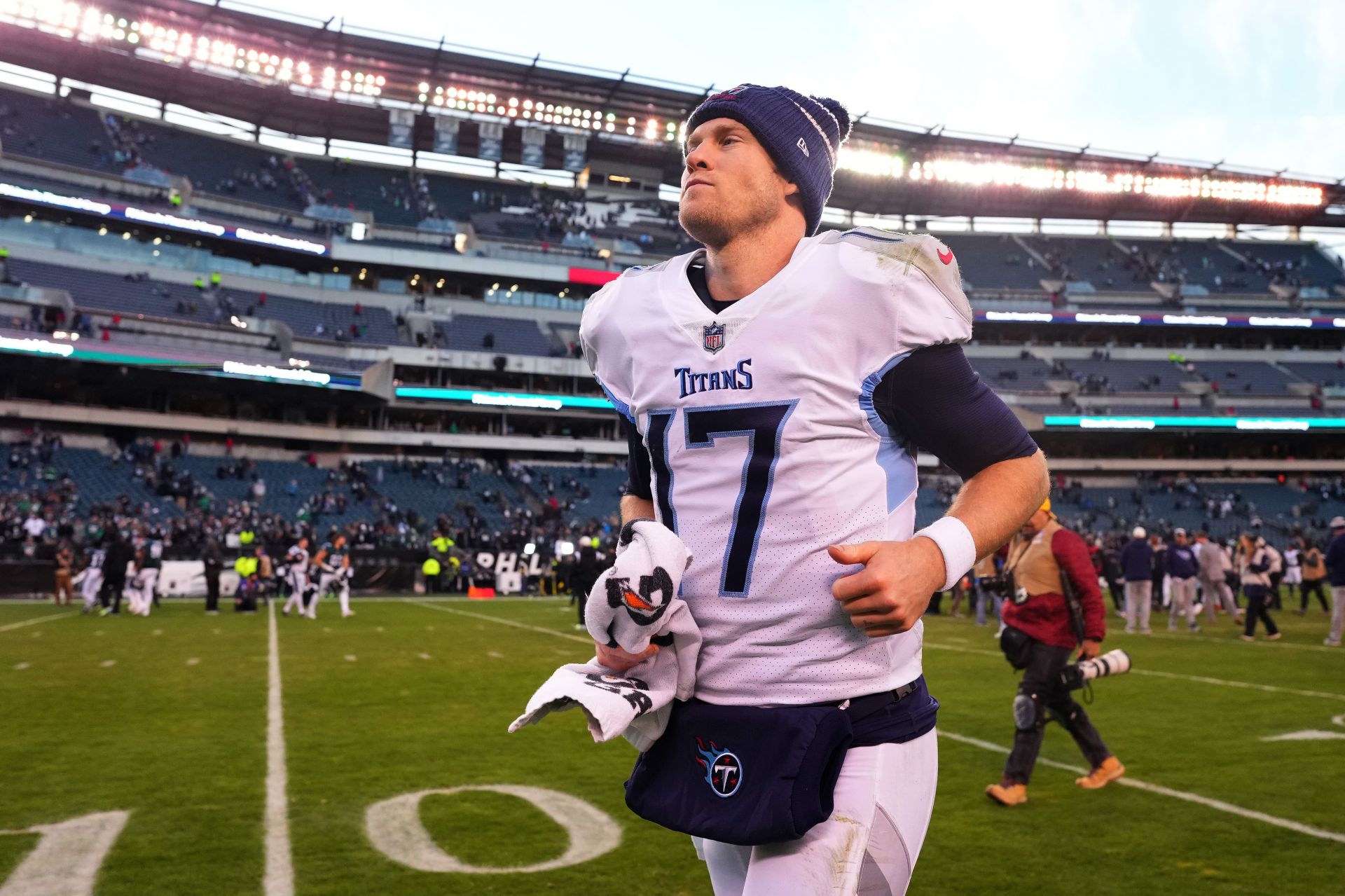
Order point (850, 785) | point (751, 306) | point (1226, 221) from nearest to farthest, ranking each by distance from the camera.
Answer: point (850, 785) → point (751, 306) → point (1226, 221)

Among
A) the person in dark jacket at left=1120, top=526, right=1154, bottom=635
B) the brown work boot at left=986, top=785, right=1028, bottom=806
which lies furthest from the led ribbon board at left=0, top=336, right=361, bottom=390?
the brown work boot at left=986, top=785, right=1028, bottom=806

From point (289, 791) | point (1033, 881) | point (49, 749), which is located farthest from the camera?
point (49, 749)

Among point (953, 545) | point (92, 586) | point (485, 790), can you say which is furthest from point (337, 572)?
point (953, 545)

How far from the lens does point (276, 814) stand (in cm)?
602

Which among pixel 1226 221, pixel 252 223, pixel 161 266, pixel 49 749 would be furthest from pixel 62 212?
pixel 1226 221

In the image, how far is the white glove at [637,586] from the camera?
181cm

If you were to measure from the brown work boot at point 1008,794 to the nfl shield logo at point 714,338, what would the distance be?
525 centimetres

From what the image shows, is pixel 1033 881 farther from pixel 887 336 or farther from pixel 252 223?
pixel 252 223

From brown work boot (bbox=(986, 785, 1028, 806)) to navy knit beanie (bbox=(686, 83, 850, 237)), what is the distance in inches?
200

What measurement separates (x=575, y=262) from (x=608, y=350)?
55068mm

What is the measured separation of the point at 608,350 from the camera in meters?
2.26

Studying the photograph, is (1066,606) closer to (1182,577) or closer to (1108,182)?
(1182,577)

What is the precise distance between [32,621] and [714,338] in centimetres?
2005

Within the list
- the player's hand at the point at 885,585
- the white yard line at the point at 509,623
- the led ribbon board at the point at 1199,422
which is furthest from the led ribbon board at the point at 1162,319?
the player's hand at the point at 885,585
